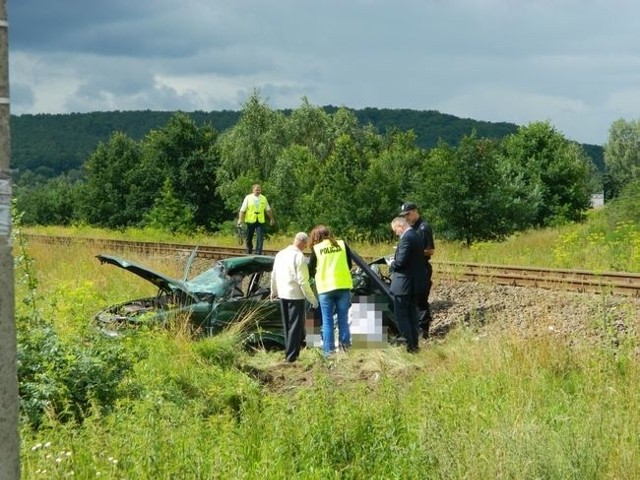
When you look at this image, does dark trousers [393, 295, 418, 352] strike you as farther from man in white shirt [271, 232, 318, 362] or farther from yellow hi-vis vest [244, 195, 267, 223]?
yellow hi-vis vest [244, 195, 267, 223]

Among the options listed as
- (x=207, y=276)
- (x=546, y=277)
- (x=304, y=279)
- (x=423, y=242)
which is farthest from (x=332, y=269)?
(x=546, y=277)

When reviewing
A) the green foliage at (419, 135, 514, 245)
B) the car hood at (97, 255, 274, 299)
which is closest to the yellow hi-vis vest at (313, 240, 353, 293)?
the car hood at (97, 255, 274, 299)

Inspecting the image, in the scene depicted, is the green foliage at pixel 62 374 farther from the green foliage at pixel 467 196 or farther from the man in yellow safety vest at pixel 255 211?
the green foliage at pixel 467 196

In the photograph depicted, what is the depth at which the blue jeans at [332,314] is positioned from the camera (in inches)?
522

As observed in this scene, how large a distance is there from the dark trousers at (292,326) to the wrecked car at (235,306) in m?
0.53

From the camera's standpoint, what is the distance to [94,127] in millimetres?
192500

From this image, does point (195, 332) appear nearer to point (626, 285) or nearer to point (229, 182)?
point (626, 285)

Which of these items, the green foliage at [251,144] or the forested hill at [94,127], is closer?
the green foliage at [251,144]

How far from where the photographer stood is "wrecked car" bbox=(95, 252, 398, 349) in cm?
1288

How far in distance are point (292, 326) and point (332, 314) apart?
70 centimetres

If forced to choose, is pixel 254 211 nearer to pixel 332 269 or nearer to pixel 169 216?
pixel 332 269

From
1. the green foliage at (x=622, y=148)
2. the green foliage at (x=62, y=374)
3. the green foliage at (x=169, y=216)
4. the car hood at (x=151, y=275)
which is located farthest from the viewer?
the green foliage at (x=622, y=148)

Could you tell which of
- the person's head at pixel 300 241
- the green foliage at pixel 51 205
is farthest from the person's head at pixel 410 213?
the green foliage at pixel 51 205

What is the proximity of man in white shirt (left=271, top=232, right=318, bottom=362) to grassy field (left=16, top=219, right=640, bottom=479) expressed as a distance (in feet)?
1.98
